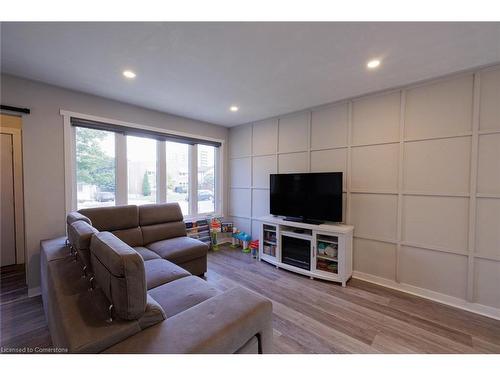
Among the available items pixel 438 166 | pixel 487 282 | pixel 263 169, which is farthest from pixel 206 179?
pixel 487 282

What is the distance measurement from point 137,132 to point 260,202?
94.6 inches

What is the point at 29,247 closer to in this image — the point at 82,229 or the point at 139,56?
the point at 82,229

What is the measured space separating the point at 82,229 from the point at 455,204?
3.58m

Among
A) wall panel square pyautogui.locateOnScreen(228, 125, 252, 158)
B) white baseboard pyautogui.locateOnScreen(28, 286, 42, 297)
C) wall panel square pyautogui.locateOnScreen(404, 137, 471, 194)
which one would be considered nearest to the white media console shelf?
wall panel square pyautogui.locateOnScreen(404, 137, 471, 194)

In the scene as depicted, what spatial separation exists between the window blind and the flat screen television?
1.69 metres

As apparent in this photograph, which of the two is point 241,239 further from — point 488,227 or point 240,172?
point 488,227

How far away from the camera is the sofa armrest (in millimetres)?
967

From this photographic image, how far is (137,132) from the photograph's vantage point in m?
3.29

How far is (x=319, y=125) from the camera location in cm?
326

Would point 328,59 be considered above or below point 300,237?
above

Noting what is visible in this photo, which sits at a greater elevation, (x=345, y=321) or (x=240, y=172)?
(x=240, y=172)

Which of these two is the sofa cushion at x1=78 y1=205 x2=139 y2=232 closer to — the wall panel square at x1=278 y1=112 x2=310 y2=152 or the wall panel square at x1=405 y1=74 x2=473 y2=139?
the wall panel square at x1=278 y1=112 x2=310 y2=152
